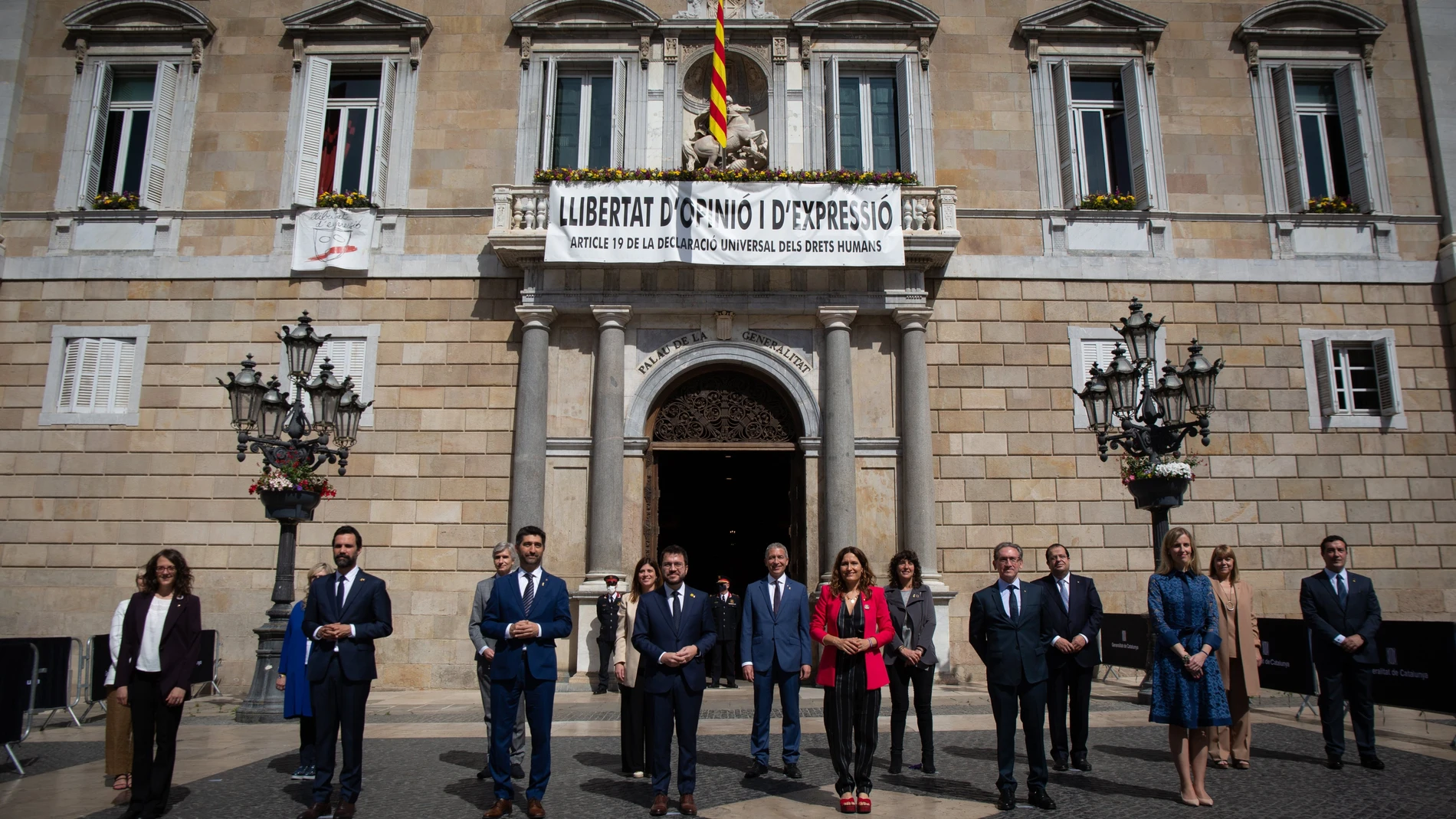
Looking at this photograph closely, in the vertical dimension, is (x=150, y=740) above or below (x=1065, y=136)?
below

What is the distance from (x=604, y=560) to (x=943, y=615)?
5290 mm

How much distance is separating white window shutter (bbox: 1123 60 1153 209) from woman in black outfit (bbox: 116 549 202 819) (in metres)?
15.5

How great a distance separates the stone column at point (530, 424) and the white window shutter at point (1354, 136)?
14.1 metres

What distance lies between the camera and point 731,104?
55.1 feet

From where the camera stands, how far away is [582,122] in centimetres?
1702

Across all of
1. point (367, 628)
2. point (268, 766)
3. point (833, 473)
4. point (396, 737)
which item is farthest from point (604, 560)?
point (367, 628)

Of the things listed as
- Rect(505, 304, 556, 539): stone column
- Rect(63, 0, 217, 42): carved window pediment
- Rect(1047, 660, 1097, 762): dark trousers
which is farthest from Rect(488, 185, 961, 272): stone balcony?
Rect(1047, 660, 1097, 762): dark trousers

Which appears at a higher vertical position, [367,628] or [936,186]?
[936,186]

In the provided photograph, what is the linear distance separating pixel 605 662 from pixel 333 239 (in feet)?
27.9

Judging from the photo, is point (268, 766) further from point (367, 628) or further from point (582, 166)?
point (582, 166)

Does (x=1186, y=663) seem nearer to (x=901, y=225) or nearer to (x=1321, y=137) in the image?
(x=901, y=225)

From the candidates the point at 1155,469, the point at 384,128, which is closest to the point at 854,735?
the point at 1155,469

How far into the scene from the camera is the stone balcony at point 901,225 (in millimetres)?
15188

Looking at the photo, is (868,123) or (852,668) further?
(868,123)
